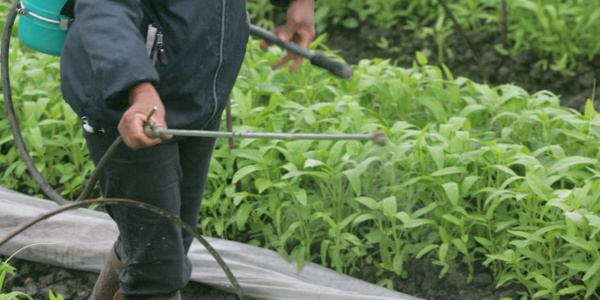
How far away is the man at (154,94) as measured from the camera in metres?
2.61

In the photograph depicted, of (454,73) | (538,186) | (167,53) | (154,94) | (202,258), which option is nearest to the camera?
(154,94)

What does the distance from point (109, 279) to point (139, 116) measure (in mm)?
1115

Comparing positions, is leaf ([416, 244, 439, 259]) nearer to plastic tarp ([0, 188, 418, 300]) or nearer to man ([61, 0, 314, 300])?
plastic tarp ([0, 188, 418, 300])

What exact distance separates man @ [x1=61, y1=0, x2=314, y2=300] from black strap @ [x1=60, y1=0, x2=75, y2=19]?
68 mm

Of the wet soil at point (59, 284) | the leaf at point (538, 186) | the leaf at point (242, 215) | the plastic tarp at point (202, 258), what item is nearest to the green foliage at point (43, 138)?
the plastic tarp at point (202, 258)

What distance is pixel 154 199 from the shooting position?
120 inches

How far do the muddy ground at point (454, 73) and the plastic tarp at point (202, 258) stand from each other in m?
0.06

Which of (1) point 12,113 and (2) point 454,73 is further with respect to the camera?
(2) point 454,73

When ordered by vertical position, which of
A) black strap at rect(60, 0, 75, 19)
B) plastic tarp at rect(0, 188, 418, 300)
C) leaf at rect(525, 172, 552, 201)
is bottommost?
plastic tarp at rect(0, 188, 418, 300)

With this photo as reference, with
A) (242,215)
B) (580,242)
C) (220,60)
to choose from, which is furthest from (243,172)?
(580,242)

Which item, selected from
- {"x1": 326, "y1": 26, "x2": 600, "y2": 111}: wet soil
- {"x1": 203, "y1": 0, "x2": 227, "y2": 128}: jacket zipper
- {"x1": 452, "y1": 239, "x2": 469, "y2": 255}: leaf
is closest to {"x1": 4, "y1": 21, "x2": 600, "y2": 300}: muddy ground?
{"x1": 326, "y1": 26, "x2": 600, "y2": 111}: wet soil

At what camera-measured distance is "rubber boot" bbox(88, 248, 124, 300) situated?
345 cm

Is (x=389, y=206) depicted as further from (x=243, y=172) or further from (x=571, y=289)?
(x=571, y=289)

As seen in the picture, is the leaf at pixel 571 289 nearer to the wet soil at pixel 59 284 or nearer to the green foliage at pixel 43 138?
the wet soil at pixel 59 284
